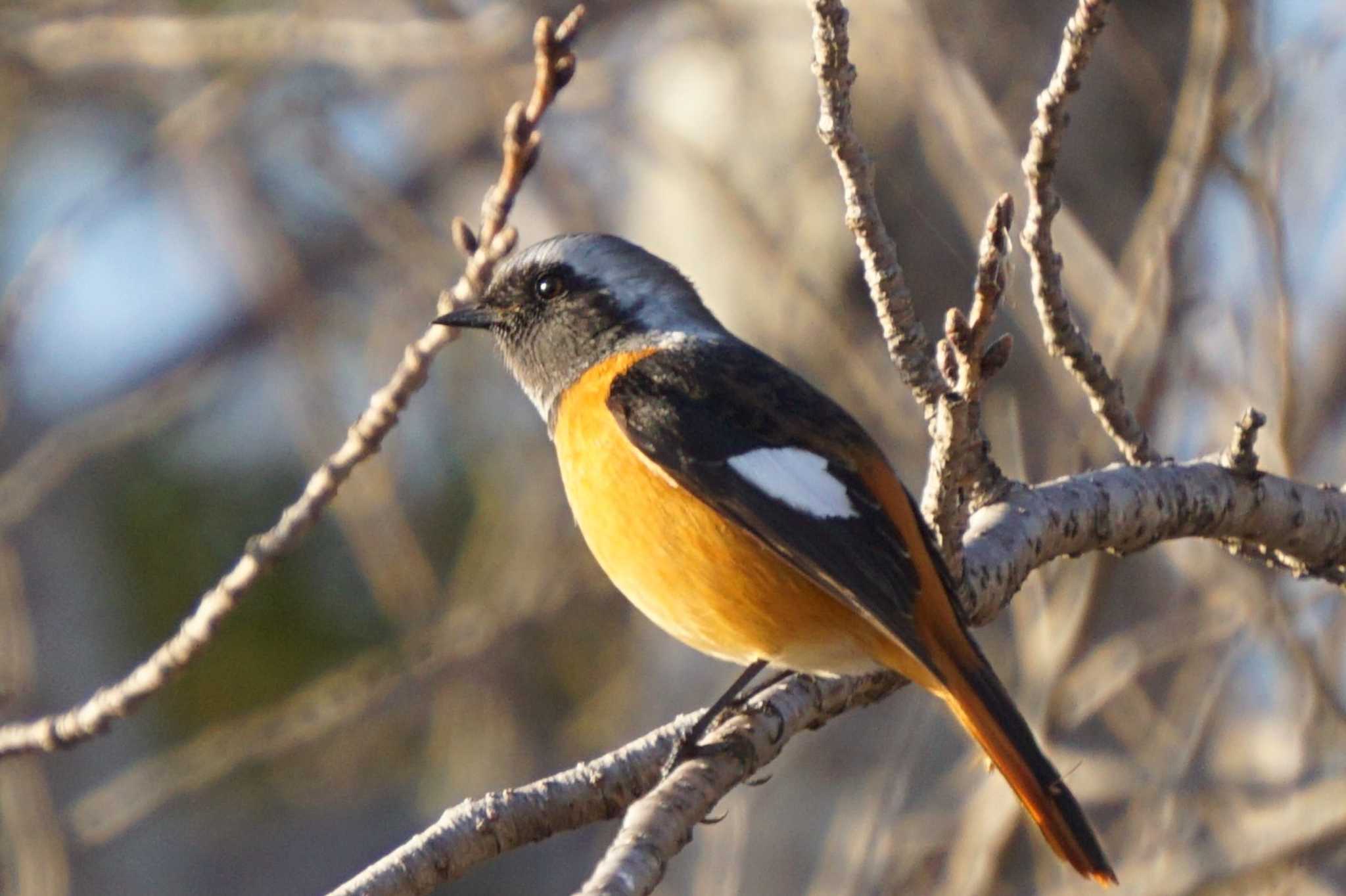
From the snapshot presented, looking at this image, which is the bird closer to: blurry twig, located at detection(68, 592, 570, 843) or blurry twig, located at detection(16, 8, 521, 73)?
blurry twig, located at detection(68, 592, 570, 843)

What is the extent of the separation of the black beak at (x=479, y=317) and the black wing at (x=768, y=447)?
1.53 feet

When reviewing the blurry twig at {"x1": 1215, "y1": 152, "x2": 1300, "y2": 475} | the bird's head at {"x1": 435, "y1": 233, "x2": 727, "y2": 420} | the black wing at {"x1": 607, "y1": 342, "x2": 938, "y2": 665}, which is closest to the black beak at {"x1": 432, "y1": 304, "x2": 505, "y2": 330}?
the bird's head at {"x1": 435, "y1": 233, "x2": 727, "y2": 420}

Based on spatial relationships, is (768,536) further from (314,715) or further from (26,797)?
(26,797)

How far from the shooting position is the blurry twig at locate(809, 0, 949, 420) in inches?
98.3

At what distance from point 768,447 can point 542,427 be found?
13.5ft

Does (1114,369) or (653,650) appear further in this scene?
(653,650)

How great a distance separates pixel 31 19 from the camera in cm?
569

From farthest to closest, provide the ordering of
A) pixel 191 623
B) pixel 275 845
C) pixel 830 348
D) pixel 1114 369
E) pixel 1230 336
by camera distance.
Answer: pixel 275 845 < pixel 830 348 < pixel 1230 336 < pixel 1114 369 < pixel 191 623

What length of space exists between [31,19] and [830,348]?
3063 mm

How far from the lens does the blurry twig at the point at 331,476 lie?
286 centimetres

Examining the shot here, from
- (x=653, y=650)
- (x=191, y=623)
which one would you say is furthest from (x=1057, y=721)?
(x=653, y=650)

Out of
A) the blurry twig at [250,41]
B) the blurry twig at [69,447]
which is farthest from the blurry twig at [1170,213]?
the blurry twig at [69,447]

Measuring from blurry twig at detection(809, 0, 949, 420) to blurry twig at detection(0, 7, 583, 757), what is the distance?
1.76ft

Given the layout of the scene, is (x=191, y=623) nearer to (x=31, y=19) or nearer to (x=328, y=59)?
(x=328, y=59)
